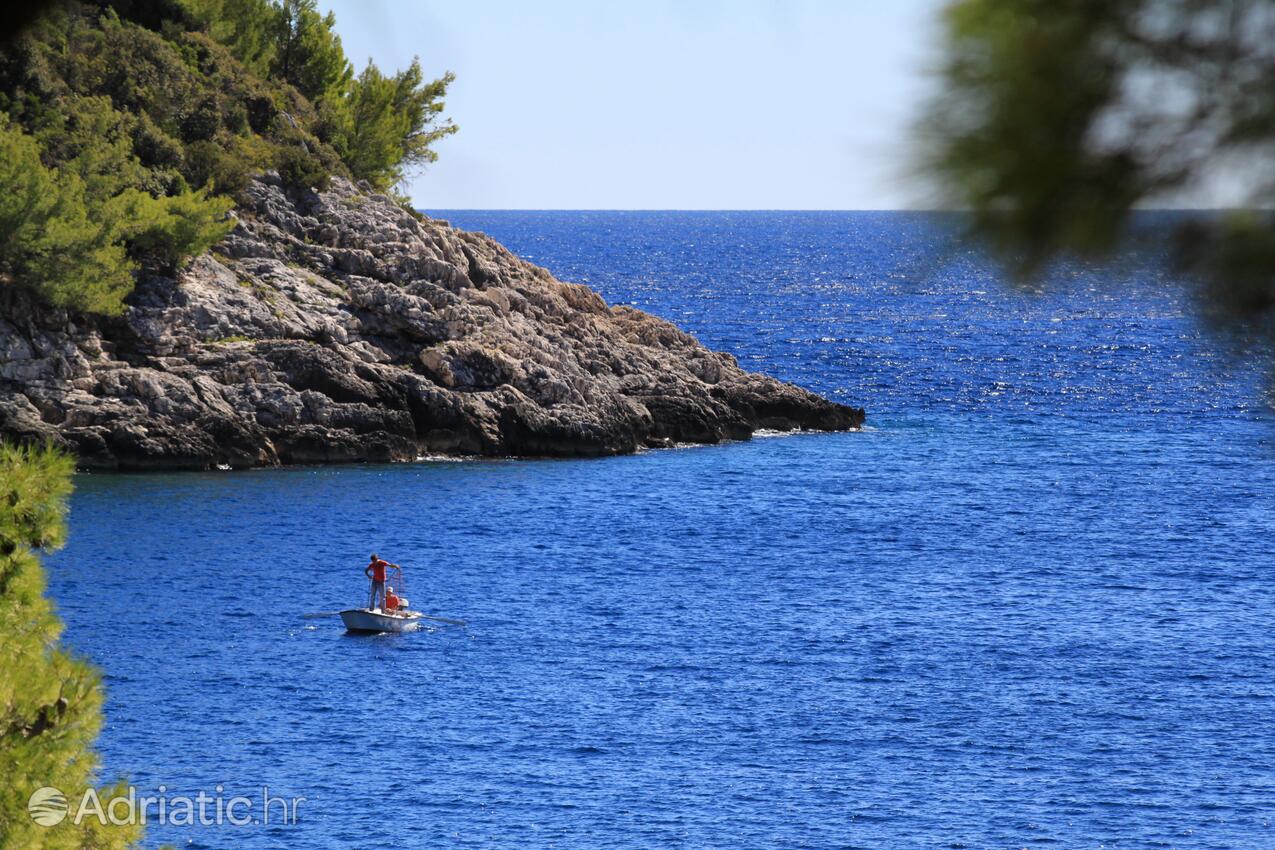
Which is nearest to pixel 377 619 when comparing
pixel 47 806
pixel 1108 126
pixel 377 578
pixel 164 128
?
pixel 377 578

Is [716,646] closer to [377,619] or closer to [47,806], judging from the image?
[377,619]

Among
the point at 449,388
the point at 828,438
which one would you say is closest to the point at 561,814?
the point at 449,388

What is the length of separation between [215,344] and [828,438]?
101ft

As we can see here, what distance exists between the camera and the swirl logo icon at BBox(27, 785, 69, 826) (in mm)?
11706

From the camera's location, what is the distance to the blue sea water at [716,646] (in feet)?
98.3

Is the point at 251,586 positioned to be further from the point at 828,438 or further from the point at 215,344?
the point at 828,438

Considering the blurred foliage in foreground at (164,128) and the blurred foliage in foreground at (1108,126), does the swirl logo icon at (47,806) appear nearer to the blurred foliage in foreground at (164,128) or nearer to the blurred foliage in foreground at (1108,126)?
the blurred foliage in foreground at (1108,126)

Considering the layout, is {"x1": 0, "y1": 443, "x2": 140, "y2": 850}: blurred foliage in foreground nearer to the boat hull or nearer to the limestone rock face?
the boat hull

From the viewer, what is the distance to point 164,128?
66.8m

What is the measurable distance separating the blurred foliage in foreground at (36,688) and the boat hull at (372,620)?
27004mm

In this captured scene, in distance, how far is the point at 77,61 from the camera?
216 feet

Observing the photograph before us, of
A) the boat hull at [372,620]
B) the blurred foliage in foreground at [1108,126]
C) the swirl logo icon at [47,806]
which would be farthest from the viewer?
the boat hull at [372,620]

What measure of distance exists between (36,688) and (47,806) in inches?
39.5

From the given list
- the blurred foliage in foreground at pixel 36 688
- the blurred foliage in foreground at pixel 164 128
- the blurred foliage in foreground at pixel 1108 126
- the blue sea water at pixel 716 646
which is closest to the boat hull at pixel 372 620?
the blue sea water at pixel 716 646
